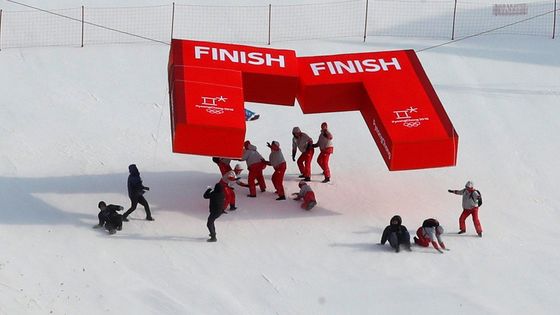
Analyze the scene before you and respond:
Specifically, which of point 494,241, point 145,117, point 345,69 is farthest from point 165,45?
point 494,241

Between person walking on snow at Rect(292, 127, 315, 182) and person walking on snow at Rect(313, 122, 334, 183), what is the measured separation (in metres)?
0.16

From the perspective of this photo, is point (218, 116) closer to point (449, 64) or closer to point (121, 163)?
point (121, 163)

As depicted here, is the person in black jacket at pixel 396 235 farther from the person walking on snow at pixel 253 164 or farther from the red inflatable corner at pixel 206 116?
the person walking on snow at pixel 253 164

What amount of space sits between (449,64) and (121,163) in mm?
9426

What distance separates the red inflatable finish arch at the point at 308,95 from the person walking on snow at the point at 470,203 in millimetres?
604

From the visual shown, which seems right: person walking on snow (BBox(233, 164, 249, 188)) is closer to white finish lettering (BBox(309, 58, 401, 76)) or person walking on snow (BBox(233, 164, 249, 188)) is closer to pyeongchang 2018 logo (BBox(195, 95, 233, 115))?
pyeongchang 2018 logo (BBox(195, 95, 233, 115))

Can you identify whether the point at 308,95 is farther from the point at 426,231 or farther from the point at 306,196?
the point at 426,231

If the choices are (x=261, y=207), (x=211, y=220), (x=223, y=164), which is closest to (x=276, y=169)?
(x=261, y=207)

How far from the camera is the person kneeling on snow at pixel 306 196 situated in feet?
73.0

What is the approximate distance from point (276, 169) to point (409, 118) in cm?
284

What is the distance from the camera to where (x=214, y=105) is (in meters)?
21.2

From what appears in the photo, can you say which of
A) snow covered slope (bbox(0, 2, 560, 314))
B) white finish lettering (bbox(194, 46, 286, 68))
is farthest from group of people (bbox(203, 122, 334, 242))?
white finish lettering (bbox(194, 46, 286, 68))

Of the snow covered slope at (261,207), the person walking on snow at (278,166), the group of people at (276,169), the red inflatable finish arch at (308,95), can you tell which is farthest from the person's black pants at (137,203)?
the person walking on snow at (278,166)

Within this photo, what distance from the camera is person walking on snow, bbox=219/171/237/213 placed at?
21.3 m
